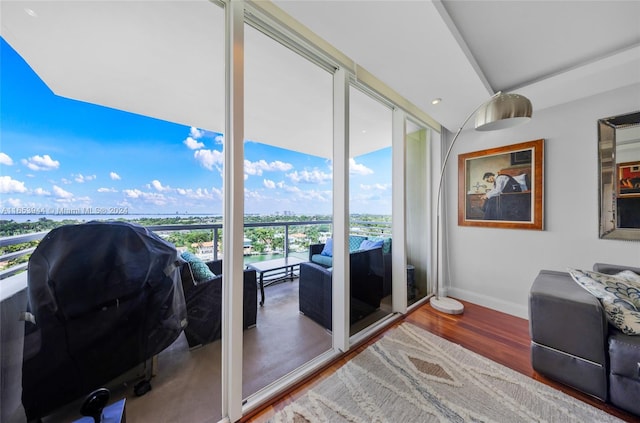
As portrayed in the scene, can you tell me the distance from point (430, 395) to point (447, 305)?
1519mm

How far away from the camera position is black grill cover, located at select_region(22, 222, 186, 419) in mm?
1004

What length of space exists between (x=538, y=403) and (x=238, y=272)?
83.0 inches

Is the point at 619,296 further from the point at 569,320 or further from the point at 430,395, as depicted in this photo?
the point at 430,395

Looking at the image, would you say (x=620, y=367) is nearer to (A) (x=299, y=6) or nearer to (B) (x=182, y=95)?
(A) (x=299, y=6)

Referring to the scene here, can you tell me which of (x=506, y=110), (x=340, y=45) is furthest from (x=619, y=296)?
(x=340, y=45)

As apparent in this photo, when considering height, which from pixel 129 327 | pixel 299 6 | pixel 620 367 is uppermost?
pixel 299 6

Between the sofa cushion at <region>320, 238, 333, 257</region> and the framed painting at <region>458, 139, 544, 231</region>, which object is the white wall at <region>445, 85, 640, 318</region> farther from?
the sofa cushion at <region>320, 238, 333, 257</region>

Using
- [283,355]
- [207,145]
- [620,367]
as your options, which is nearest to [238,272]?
[207,145]

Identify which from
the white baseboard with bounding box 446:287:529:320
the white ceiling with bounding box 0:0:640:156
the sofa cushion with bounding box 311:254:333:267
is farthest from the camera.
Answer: the white baseboard with bounding box 446:287:529:320

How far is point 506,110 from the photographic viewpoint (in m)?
1.58

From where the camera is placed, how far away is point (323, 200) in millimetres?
2068

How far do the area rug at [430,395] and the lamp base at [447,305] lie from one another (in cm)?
82

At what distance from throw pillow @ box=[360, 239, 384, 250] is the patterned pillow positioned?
62.2 inches

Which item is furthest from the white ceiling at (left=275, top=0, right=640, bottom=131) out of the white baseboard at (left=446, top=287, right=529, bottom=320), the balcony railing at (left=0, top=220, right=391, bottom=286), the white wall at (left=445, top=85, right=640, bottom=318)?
the white baseboard at (left=446, top=287, right=529, bottom=320)
